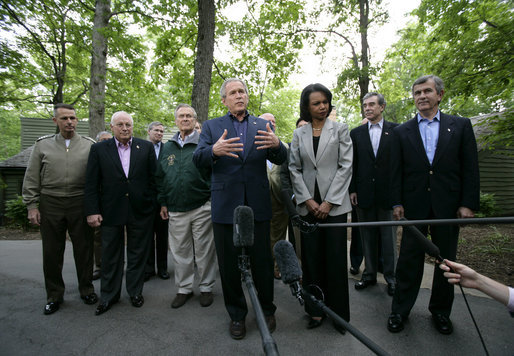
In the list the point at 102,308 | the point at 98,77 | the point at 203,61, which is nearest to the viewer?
the point at 102,308

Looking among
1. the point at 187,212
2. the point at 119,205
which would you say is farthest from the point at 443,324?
the point at 119,205

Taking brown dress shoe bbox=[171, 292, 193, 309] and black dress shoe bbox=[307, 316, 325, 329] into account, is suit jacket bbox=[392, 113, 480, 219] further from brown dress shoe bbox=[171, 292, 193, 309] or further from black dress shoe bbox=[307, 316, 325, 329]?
brown dress shoe bbox=[171, 292, 193, 309]

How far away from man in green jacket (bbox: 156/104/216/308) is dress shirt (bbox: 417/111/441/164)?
2573 mm

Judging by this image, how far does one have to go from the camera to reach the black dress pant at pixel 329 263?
269 cm

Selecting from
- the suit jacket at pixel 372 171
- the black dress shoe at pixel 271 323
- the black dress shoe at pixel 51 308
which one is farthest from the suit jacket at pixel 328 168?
the black dress shoe at pixel 51 308

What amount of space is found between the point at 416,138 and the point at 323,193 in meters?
1.17

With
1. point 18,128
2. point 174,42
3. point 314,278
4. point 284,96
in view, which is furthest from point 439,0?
point 18,128

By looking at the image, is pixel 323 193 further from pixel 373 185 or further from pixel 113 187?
pixel 113 187

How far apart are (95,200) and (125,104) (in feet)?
34.5

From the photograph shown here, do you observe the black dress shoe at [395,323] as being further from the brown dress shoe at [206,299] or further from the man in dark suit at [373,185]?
the brown dress shoe at [206,299]

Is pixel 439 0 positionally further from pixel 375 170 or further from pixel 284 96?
pixel 284 96

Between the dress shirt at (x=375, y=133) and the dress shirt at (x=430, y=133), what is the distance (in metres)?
0.93

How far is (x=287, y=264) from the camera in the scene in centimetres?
168

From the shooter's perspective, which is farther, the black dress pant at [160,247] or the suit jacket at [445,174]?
the black dress pant at [160,247]
